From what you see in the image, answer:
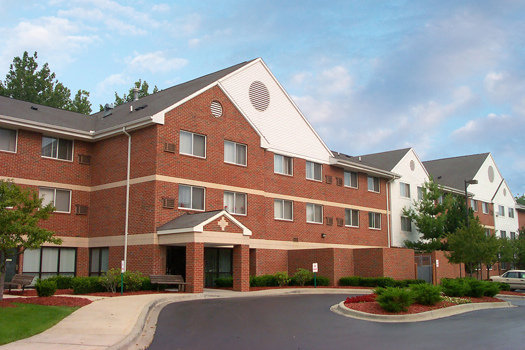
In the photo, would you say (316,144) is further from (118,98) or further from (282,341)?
(118,98)

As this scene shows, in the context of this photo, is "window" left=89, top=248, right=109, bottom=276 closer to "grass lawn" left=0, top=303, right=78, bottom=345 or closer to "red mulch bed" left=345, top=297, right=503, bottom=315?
"grass lawn" left=0, top=303, right=78, bottom=345

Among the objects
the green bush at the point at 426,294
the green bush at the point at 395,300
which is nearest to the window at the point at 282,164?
the green bush at the point at 426,294

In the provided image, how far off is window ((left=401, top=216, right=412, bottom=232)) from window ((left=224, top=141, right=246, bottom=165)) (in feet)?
58.2

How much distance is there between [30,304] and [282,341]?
8.27 metres

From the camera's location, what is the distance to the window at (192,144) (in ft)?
89.3

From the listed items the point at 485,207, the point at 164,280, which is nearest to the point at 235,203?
the point at 164,280

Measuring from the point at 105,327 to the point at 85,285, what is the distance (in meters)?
9.74

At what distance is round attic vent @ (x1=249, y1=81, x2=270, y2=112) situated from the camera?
1256 inches

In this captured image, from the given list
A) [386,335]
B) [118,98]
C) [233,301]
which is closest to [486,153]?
[118,98]

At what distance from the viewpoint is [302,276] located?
30.5m

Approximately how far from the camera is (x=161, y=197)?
84.5 ft

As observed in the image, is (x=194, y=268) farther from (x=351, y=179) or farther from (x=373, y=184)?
(x=373, y=184)

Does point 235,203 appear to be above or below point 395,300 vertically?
above

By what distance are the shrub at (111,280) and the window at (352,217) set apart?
1857cm
